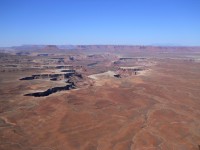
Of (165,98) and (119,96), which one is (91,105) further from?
(165,98)

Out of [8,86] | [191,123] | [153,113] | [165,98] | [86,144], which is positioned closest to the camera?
[86,144]

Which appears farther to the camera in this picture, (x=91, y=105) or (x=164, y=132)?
(x=91, y=105)

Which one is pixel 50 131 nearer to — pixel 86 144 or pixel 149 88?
pixel 86 144

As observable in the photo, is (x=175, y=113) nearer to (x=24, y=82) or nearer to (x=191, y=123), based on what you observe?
(x=191, y=123)

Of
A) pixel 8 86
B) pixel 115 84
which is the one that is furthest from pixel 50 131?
pixel 115 84

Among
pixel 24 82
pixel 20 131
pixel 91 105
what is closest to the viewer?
pixel 20 131

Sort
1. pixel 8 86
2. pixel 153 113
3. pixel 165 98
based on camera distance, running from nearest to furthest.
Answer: pixel 153 113 < pixel 165 98 < pixel 8 86

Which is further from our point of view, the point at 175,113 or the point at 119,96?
the point at 119,96

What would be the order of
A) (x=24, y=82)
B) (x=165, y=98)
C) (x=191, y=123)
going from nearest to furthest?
(x=191, y=123) → (x=165, y=98) → (x=24, y=82)

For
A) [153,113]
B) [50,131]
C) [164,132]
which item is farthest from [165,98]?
[50,131]
